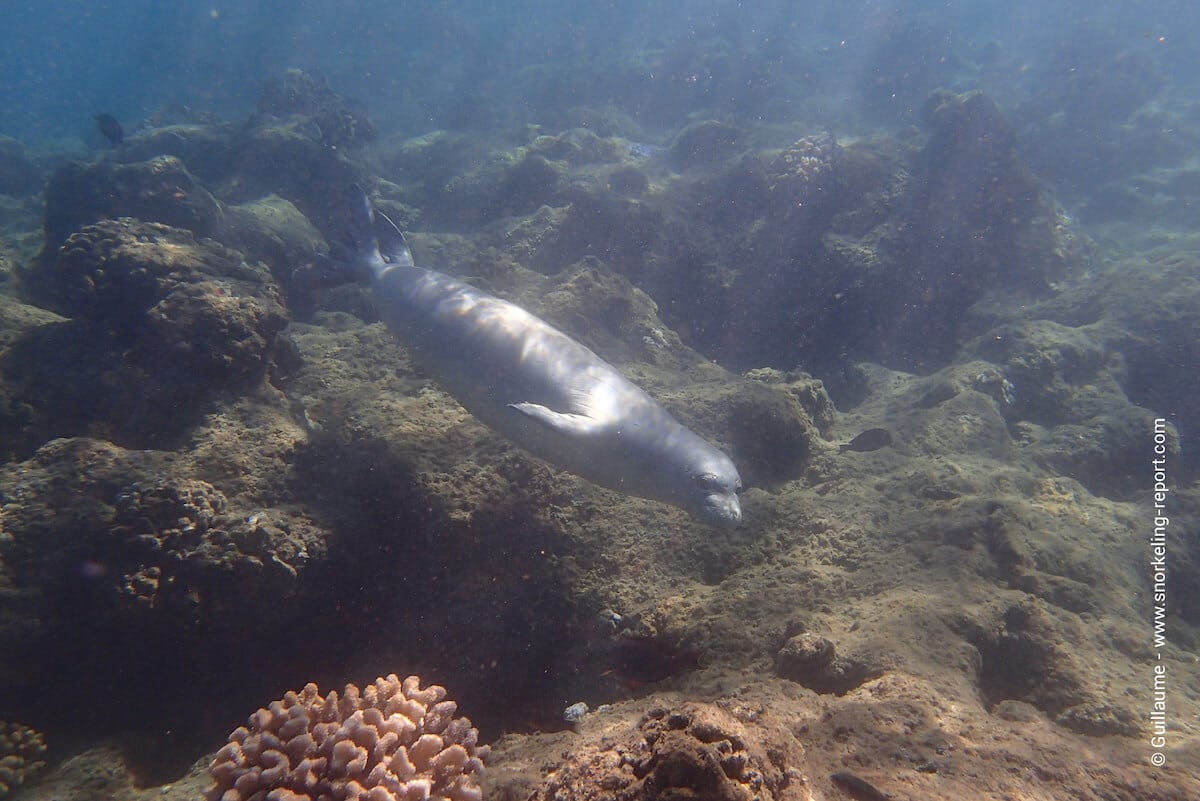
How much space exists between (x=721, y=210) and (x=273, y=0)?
79.5 m

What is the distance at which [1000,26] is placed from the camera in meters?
48.8

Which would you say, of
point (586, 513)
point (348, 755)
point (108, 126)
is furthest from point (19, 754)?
point (108, 126)

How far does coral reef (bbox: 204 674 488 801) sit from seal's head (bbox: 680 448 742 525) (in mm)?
2064

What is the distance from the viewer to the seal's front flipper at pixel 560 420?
3.85m

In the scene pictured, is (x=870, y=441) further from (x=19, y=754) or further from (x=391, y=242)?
(x=19, y=754)

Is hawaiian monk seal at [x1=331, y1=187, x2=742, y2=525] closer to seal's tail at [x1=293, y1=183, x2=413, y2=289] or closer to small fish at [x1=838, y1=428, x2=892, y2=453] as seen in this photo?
seal's tail at [x1=293, y1=183, x2=413, y2=289]

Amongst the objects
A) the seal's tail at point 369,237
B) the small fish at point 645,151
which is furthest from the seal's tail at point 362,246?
the small fish at point 645,151

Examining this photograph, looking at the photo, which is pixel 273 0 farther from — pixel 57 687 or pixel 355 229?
pixel 57 687

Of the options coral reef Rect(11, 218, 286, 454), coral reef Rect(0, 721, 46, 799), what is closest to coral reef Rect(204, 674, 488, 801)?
coral reef Rect(0, 721, 46, 799)

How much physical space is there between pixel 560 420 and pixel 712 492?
4.07ft

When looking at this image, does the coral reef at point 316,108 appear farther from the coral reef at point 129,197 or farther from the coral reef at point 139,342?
the coral reef at point 139,342

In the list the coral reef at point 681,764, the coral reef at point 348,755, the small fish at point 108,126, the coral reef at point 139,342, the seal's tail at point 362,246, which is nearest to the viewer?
the coral reef at point 681,764

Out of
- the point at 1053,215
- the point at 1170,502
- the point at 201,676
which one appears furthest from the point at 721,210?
the point at 201,676

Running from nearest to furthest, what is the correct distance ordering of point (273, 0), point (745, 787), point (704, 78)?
point (745, 787), point (704, 78), point (273, 0)
